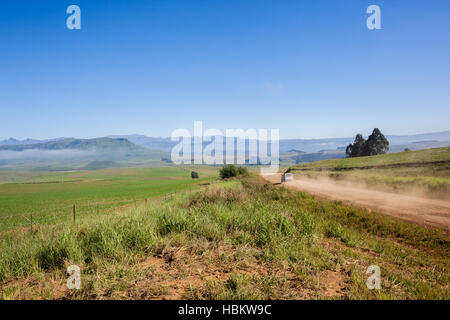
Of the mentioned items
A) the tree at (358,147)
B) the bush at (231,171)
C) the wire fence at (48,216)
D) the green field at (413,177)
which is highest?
the tree at (358,147)

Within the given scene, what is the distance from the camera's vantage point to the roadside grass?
3.78m

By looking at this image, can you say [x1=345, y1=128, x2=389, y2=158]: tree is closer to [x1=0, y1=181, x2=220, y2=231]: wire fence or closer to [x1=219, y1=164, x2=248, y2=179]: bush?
[x1=219, y1=164, x2=248, y2=179]: bush

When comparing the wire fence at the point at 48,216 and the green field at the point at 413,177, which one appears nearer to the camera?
the green field at the point at 413,177

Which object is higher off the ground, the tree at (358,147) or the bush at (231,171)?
the tree at (358,147)

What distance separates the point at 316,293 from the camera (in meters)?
3.70

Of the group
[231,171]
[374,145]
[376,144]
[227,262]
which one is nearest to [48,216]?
[227,262]

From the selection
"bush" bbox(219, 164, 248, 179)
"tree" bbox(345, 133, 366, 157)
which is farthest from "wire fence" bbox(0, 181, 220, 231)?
"tree" bbox(345, 133, 366, 157)

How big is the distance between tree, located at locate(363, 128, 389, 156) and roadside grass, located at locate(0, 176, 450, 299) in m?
62.6

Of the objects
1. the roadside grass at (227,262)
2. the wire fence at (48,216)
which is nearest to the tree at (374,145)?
the wire fence at (48,216)

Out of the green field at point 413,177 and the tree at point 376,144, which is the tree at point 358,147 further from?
the green field at point 413,177

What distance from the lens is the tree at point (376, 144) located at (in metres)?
59.5

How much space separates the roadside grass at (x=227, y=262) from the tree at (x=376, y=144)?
205 ft

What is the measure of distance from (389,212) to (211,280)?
1184 cm

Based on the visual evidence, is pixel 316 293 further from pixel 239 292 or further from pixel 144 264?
pixel 144 264
